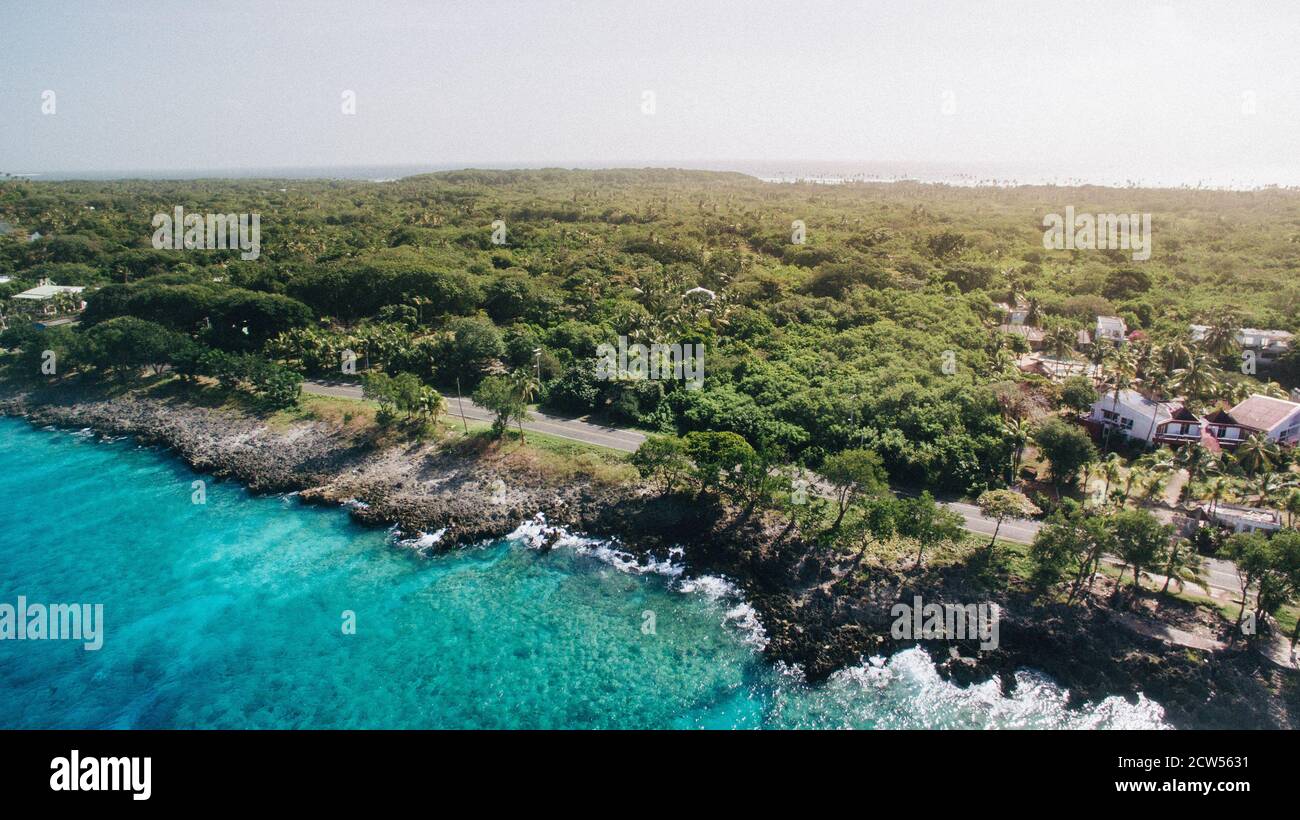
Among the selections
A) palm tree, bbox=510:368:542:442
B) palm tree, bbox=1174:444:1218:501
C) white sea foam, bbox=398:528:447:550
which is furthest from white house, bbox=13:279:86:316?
palm tree, bbox=1174:444:1218:501

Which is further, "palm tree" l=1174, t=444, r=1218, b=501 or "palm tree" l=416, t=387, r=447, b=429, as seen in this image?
"palm tree" l=416, t=387, r=447, b=429

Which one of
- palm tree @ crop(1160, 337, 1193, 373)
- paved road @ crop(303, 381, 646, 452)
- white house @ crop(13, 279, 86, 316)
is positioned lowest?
paved road @ crop(303, 381, 646, 452)

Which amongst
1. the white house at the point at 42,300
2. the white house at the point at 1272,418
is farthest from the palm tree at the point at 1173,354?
the white house at the point at 42,300

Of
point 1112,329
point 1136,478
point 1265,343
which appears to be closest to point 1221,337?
point 1265,343

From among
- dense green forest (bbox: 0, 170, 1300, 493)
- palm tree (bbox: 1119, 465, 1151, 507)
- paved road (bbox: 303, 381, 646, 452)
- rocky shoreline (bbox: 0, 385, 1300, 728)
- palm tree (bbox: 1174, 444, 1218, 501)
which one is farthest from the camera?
paved road (bbox: 303, 381, 646, 452)

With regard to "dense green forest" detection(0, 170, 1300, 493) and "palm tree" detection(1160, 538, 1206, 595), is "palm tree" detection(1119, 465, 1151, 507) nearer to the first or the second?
"palm tree" detection(1160, 538, 1206, 595)

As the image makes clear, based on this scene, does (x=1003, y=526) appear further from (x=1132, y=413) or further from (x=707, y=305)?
(x=707, y=305)
